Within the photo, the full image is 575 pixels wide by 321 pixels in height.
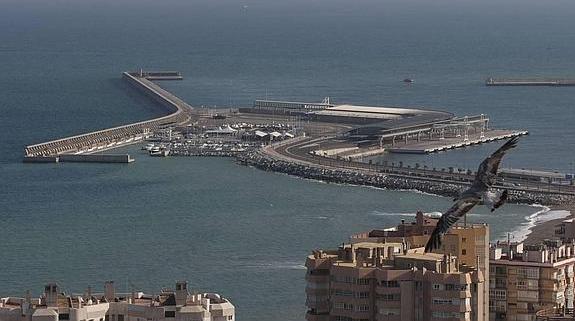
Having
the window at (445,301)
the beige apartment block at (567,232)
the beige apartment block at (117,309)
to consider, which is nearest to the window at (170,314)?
the beige apartment block at (117,309)

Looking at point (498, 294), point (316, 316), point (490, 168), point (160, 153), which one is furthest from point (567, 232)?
point (160, 153)

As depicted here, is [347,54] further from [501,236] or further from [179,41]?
[501,236]

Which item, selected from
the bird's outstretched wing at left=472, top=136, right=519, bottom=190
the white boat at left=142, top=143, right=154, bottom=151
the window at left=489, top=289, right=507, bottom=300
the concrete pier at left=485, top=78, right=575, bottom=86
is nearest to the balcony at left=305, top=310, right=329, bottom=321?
the window at left=489, top=289, right=507, bottom=300

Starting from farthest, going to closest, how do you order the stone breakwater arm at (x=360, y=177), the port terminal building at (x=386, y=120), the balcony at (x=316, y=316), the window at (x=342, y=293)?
the port terminal building at (x=386, y=120) → the stone breakwater arm at (x=360, y=177) → the balcony at (x=316, y=316) → the window at (x=342, y=293)

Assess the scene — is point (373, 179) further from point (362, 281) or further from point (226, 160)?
point (362, 281)

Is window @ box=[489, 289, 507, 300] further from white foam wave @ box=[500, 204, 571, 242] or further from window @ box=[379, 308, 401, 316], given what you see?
white foam wave @ box=[500, 204, 571, 242]

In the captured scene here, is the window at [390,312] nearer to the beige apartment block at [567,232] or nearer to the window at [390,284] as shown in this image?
the window at [390,284]
